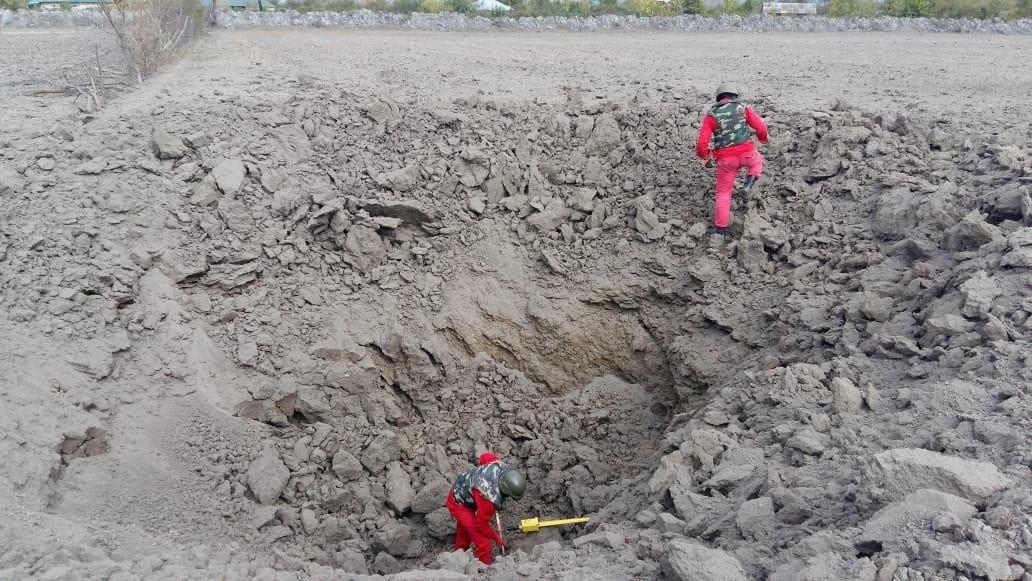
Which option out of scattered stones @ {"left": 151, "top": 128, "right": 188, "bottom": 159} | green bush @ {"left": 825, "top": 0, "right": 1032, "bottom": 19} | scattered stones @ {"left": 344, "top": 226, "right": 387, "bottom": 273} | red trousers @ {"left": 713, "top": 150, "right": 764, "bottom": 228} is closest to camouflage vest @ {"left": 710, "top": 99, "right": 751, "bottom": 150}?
red trousers @ {"left": 713, "top": 150, "right": 764, "bottom": 228}

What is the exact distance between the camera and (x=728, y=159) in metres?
5.48

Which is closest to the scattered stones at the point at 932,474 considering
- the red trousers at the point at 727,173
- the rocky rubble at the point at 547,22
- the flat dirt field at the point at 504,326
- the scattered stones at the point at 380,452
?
the flat dirt field at the point at 504,326

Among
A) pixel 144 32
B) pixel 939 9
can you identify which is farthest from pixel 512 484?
pixel 939 9

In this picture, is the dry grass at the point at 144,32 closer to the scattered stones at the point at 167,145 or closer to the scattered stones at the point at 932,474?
the scattered stones at the point at 167,145

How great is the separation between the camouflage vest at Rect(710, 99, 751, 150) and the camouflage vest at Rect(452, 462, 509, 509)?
3.34m

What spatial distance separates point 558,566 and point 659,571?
61 centimetres

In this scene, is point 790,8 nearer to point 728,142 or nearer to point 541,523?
point 728,142

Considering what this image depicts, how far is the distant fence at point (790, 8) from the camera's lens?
47.9 feet

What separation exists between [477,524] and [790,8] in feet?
48.8

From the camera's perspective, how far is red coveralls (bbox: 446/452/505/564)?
4641 millimetres

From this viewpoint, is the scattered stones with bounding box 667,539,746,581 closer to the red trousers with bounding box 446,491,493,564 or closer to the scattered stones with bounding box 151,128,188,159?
the red trousers with bounding box 446,491,493,564

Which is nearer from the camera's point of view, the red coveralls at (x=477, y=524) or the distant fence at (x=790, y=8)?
the red coveralls at (x=477, y=524)

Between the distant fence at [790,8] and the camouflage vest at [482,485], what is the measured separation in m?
13.6

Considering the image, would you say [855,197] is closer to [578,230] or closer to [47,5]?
[578,230]
